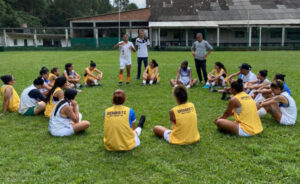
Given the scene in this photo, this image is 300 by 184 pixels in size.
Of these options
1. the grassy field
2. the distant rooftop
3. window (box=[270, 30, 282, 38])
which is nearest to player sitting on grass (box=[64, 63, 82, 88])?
the grassy field

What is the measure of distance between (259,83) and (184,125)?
13.0 ft

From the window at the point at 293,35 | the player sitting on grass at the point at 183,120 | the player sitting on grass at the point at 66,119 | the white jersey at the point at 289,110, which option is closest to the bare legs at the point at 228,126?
the player sitting on grass at the point at 183,120

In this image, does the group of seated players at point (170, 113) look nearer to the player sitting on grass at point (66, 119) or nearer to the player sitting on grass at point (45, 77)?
the player sitting on grass at point (66, 119)

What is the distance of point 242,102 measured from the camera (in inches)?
176

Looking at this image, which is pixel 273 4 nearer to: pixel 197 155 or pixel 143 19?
pixel 143 19

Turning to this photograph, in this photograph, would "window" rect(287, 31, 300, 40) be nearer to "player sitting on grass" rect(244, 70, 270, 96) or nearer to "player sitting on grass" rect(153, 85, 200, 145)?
"player sitting on grass" rect(244, 70, 270, 96)

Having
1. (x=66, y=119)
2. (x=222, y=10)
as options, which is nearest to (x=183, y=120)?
(x=66, y=119)

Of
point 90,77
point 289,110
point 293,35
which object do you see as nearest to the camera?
point 289,110

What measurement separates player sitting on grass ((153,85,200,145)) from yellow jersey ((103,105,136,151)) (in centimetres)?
77

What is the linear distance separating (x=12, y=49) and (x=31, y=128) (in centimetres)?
3439

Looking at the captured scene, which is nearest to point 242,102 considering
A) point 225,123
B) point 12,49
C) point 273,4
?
point 225,123

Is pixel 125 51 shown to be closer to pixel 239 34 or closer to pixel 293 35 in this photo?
pixel 239 34

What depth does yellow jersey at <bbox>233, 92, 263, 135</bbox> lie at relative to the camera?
4.47 m

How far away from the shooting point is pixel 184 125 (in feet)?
13.6
